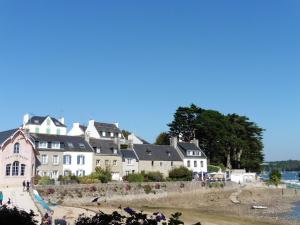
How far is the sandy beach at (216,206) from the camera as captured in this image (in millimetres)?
38281

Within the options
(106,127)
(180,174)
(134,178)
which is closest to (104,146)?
(134,178)

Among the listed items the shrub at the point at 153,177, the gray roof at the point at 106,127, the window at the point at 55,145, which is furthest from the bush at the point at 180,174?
the gray roof at the point at 106,127

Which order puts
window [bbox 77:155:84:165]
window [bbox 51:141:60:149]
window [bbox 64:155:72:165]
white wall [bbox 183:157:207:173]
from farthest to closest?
white wall [bbox 183:157:207:173] < window [bbox 77:155:84:165] < window [bbox 64:155:72:165] < window [bbox 51:141:60:149]

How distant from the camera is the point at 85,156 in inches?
2355

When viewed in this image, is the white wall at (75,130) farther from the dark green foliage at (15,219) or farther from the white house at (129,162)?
the dark green foliage at (15,219)

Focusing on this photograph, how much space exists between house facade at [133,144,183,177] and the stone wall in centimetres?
815

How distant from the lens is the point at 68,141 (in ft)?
194

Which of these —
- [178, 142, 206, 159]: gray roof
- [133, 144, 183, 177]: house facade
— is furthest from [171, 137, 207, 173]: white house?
[133, 144, 183, 177]: house facade

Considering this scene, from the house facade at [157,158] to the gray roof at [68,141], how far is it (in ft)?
33.1

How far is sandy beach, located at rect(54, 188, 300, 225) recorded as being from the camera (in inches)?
1507

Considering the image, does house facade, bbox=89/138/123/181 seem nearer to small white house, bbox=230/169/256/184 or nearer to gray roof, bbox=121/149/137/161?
gray roof, bbox=121/149/137/161

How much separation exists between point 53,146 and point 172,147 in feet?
82.6

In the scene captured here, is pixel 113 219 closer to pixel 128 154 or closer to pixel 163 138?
pixel 128 154

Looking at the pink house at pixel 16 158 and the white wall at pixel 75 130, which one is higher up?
the white wall at pixel 75 130
